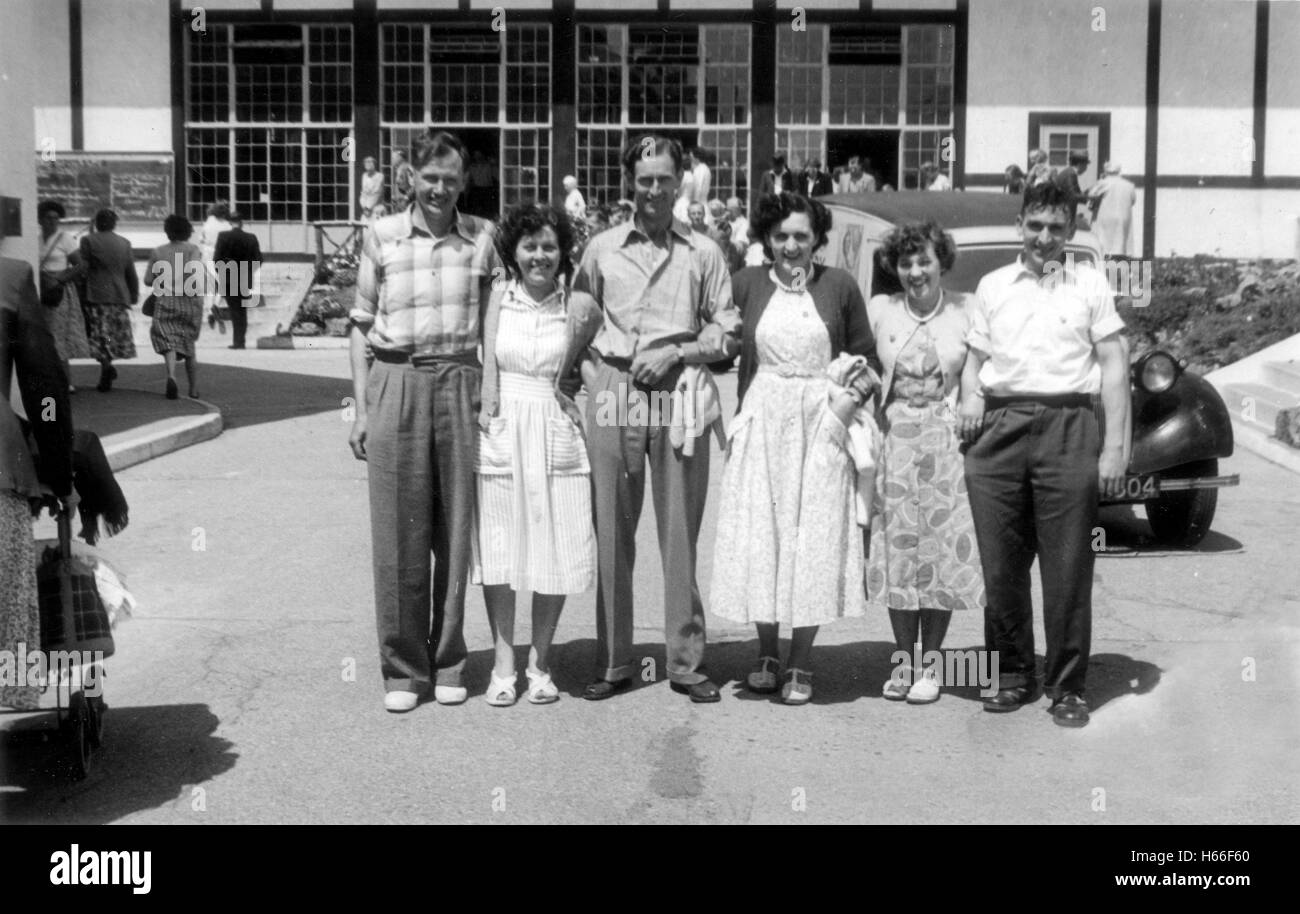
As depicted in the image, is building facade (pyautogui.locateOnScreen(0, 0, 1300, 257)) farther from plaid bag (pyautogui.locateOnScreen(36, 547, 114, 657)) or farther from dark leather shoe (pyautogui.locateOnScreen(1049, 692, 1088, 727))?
plaid bag (pyautogui.locateOnScreen(36, 547, 114, 657))

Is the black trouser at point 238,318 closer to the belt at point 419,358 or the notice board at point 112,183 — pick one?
the notice board at point 112,183

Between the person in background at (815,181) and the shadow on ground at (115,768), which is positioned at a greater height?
the person in background at (815,181)

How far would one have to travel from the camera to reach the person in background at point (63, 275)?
15430 mm

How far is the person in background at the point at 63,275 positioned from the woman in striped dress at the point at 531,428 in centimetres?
989

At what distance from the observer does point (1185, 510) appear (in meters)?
9.70

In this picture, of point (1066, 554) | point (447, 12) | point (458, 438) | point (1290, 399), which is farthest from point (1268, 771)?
point (447, 12)

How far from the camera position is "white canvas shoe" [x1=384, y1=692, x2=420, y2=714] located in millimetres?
6359

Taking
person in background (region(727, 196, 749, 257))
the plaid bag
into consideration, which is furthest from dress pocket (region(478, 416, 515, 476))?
person in background (region(727, 196, 749, 257))

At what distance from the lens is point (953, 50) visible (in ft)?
87.0

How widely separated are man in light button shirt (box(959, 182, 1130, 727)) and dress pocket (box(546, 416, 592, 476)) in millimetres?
1459

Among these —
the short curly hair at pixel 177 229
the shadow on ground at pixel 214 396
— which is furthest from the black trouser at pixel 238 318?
the short curly hair at pixel 177 229

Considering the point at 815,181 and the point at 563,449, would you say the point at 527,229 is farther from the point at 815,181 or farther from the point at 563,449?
the point at 815,181

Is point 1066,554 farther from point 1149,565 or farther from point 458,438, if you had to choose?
point 1149,565

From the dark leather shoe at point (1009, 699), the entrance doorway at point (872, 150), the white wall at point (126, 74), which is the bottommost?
the dark leather shoe at point (1009, 699)
